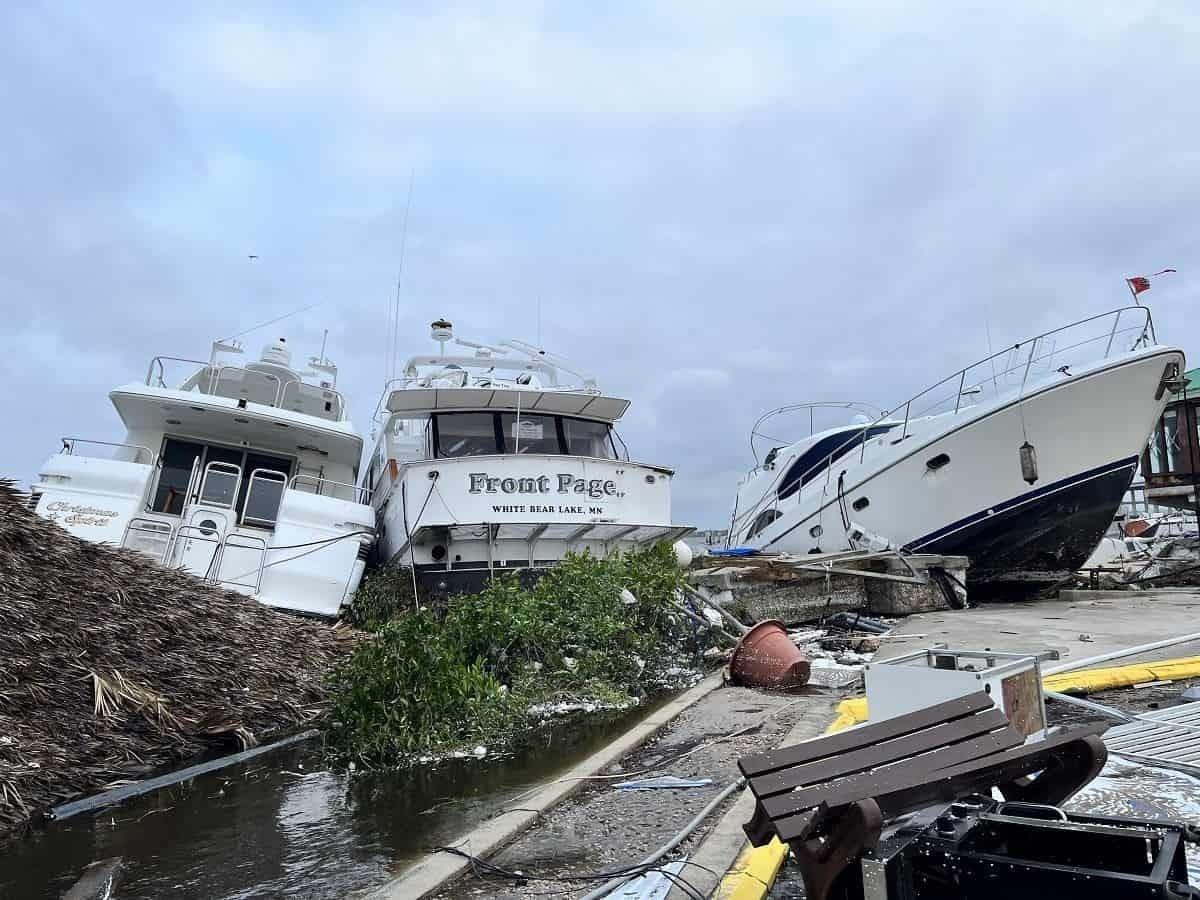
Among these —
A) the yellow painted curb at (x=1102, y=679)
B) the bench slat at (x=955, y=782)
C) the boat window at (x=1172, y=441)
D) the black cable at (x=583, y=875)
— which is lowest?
the black cable at (x=583, y=875)

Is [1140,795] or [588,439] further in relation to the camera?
[588,439]

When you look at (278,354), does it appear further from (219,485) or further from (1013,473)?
(1013,473)

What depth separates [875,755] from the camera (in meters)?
2.59

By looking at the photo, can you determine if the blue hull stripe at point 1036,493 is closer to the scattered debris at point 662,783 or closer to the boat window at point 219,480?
the scattered debris at point 662,783

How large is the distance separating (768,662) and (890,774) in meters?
5.41

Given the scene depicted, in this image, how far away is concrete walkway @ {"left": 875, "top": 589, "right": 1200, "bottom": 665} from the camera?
847 centimetres

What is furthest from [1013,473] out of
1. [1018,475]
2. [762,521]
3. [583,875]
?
[583,875]

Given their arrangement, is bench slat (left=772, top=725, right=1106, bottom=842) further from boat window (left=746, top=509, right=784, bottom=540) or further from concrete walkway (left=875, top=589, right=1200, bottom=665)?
boat window (left=746, top=509, right=784, bottom=540)

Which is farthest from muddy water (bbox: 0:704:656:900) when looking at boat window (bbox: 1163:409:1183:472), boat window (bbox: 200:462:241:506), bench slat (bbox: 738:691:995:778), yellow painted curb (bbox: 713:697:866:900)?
boat window (bbox: 1163:409:1183:472)

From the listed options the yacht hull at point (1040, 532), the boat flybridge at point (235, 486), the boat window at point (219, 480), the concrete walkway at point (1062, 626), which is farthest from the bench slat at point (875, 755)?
the yacht hull at point (1040, 532)

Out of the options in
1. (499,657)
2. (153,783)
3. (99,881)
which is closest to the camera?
(99,881)

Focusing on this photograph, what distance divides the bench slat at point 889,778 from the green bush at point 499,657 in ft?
13.4

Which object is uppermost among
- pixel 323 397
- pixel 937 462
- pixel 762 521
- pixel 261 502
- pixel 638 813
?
pixel 323 397

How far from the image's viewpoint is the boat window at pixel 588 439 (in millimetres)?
12703
